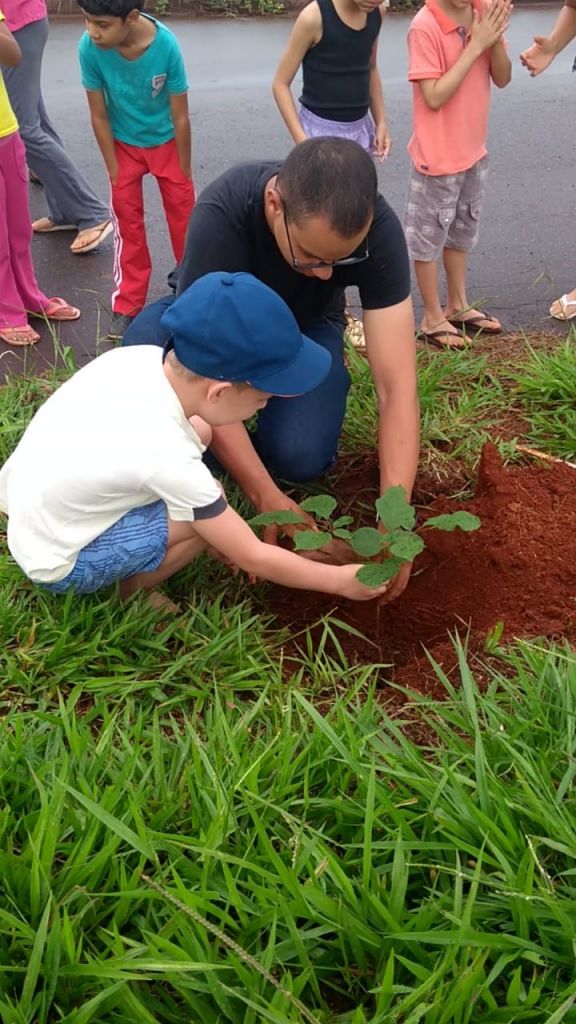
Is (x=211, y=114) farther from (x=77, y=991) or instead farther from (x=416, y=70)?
(x=77, y=991)

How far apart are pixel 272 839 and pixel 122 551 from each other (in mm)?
790

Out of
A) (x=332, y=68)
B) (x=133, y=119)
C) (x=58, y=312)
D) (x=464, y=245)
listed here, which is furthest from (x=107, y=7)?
(x=464, y=245)

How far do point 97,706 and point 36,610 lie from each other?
0.39 meters

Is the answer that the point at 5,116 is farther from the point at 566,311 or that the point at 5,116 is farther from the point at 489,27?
the point at 566,311

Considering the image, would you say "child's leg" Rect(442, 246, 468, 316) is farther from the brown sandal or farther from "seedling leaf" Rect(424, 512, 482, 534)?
"seedling leaf" Rect(424, 512, 482, 534)

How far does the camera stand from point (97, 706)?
6.73 ft

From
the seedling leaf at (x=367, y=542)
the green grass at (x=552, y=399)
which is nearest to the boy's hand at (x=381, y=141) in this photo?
the green grass at (x=552, y=399)

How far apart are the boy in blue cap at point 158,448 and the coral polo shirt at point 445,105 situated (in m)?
1.85

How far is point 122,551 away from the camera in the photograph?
2.19 metres

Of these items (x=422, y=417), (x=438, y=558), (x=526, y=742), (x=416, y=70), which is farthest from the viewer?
(x=416, y=70)

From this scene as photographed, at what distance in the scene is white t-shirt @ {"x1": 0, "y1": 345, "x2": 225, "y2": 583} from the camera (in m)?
1.98

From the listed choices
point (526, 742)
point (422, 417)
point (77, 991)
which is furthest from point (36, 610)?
point (422, 417)

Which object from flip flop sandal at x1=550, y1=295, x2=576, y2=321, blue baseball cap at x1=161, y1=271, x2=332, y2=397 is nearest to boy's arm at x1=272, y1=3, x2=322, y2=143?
flip flop sandal at x1=550, y1=295, x2=576, y2=321

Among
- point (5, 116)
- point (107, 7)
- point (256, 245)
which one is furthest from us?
point (5, 116)
